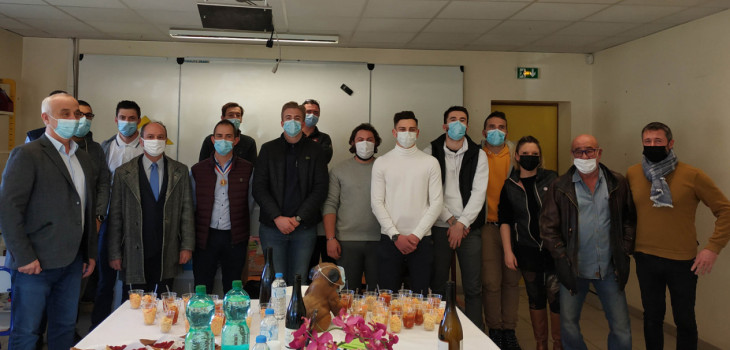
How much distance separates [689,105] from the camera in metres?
4.21

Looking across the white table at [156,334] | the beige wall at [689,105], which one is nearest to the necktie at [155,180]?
the white table at [156,334]

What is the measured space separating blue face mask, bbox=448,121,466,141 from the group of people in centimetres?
1

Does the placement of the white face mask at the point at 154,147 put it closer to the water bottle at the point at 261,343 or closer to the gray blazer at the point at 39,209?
the gray blazer at the point at 39,209

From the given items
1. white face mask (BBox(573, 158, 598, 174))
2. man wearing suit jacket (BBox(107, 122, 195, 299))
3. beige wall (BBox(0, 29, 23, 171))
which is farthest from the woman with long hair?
beige wall (BBox(0, 29, 23, 171))

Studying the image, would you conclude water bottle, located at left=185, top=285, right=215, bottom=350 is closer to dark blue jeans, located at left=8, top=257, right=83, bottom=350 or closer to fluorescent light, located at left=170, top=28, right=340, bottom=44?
dark blue jeans, located at left=8, top=257, right=83, bottom=350

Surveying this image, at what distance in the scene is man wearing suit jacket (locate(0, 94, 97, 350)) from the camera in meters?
2.61

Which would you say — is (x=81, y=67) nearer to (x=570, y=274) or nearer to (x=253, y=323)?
(x=253, y=323)

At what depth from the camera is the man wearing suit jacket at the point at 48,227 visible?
261cm

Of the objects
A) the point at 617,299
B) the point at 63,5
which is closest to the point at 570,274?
the point at 617,299

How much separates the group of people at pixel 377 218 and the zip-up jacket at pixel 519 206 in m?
0.01

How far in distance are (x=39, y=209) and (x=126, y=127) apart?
3.97ft

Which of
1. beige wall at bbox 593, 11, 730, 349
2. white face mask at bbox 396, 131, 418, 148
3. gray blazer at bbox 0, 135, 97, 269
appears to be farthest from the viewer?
beige wall at bbox 593, 11, 730, 349

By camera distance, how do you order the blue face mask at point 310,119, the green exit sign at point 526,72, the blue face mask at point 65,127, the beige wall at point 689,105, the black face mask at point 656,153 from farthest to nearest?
1. the green exit sign at point 526,72
2. the blue face mask at point 310,119
3. the beige wall at point 689,105
4. the black face mask at point 656,153
5. the blue face mask at point 65,127

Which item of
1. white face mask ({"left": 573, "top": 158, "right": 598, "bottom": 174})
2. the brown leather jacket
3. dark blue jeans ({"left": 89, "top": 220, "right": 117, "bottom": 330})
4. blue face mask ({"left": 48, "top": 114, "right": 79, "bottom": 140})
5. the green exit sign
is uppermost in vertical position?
the green exit sign
